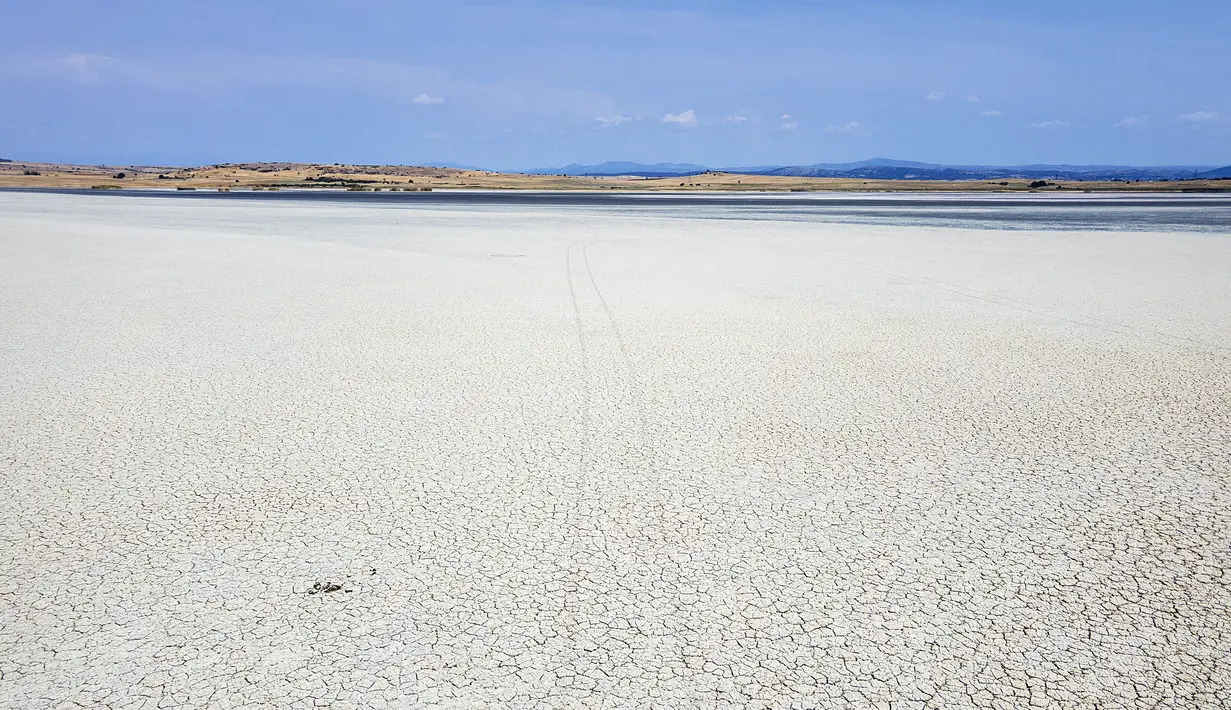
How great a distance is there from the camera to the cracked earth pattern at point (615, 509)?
9.86ft

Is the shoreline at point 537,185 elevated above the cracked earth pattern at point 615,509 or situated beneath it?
elevated above

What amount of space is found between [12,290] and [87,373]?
21.1ft

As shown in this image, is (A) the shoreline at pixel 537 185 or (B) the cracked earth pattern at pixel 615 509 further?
(A) the shoreline at pixel 537 185

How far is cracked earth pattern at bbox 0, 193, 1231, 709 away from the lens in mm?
3006

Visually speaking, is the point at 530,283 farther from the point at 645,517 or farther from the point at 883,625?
the point at 883,625

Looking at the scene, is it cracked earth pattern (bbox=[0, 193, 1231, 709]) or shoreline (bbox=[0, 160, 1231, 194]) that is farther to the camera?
shoreline (bbox=[0, 160, 1231, 194])

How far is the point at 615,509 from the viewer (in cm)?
432

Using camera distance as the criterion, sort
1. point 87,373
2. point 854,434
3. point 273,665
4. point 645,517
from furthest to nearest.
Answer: point 87,373 → point 854,434 → point 645,517 → point 273,665

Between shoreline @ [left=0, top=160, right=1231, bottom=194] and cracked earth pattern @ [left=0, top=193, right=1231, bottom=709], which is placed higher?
shoreline @ [left=0, top=160, right=1231, bottom=194]

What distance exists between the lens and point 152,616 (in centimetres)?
334

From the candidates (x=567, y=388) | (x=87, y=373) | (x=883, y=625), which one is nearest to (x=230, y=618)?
(x=883, y=625)


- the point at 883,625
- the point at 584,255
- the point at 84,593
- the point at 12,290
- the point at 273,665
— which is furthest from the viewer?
the point at 584,255

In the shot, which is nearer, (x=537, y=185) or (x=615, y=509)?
(x=615, y=509)

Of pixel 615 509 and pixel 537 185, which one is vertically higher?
pixel 537 185
